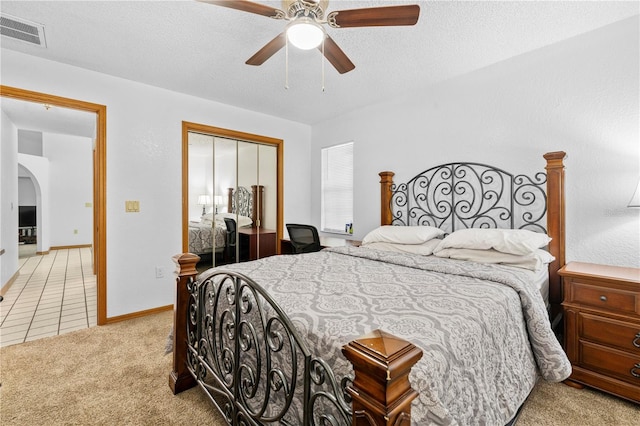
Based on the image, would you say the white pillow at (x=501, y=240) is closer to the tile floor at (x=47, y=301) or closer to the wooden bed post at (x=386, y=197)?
the wooden bed post at (x=386, y=197)

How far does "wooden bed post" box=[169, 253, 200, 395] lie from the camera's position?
173 centimetres

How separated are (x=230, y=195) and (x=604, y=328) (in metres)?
3.70

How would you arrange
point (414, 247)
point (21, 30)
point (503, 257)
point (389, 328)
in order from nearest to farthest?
1. point (389, 328)
2. point (503, 257)
3. point (21, 30)
4. point (414, 247)

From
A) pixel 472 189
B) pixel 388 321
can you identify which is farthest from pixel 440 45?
pixel 388 321

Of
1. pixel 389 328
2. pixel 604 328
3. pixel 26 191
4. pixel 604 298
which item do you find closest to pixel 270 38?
pixel 389 328

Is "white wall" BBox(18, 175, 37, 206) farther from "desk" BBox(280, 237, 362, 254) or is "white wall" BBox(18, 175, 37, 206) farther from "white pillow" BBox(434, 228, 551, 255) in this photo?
"white pillow" BBox(434, 228, 551, 255)

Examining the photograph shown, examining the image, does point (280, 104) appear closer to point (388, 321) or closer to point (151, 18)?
point (151, 18)

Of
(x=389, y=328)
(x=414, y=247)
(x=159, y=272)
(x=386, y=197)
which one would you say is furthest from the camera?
(x=386, y=197)

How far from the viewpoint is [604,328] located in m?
1.73

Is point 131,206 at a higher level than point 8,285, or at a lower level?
higher

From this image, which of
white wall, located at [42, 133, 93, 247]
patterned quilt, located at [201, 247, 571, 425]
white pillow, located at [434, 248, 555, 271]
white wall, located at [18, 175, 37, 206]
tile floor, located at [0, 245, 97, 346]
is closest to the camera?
patterned quilt, located at [201, 247, 571, 425]

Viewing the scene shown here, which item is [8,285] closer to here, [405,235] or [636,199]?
[405,235]

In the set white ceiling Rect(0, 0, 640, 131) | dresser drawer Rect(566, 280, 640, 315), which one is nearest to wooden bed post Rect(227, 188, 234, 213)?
white ceiling Rect(0, 0, 640, 131)

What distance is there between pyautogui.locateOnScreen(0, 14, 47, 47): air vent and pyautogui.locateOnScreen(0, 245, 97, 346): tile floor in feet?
8.01
